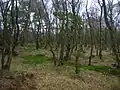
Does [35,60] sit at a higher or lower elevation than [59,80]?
higher

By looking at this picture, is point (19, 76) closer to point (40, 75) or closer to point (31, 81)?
point (31, 81)

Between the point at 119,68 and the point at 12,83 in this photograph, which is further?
the point at 119,68

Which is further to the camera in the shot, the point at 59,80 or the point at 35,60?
the point at 35,60

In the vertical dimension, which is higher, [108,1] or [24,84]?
[108,1]

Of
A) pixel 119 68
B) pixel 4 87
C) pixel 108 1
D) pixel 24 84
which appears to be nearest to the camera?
pixel 4 87

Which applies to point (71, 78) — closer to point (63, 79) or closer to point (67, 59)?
point (63, 79)

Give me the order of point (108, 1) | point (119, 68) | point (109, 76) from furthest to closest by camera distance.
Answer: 1. point (108, 1)
2. point (119, 68)
3. point (109, 76)

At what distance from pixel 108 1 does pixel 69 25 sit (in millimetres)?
7370

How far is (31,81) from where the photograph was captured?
48.8 ft

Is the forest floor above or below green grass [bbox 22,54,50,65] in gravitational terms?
below

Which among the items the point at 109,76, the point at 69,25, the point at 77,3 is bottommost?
the point at 109,76

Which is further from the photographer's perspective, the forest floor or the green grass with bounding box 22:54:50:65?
the green grass with bounding box 22:54:50:65

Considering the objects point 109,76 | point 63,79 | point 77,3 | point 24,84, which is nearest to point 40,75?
point 63,79

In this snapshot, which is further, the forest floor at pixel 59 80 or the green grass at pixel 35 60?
the green grass at pixel 35 60
